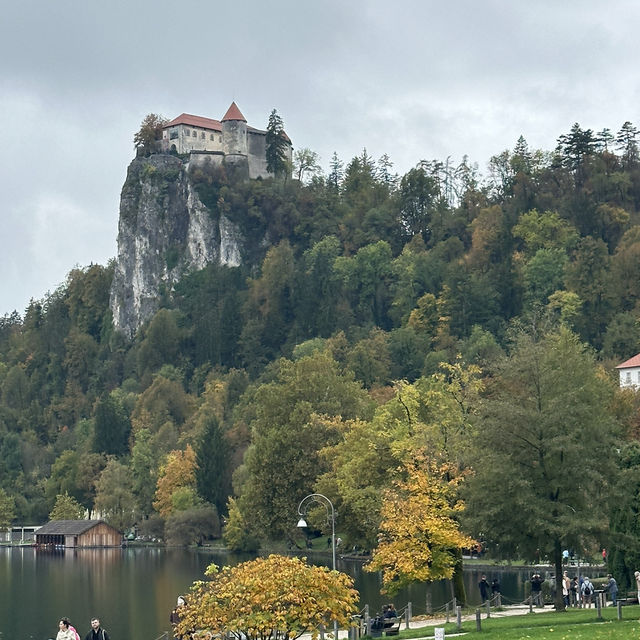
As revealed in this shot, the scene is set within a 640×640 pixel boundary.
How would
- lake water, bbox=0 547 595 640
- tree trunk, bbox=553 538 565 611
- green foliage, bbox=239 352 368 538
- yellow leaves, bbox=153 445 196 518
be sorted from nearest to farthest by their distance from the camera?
tree trunk, bbox=553 538 565 611
lake water, bbox=0 547 595 640
green foliage, bbox=239 352 368 538
yellow leaves, bbox=153 445 196 518

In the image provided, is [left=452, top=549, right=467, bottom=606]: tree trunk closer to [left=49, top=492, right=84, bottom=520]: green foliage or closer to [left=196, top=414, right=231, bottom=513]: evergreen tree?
[left=196, top=414, right=231, bottom=513]: evergreen tree

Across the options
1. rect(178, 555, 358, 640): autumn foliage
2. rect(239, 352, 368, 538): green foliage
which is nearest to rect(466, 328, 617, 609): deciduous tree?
rect(178, 555, 358, 640): autumn foliage

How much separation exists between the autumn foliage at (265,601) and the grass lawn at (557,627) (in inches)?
259

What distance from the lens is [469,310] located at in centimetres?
15750

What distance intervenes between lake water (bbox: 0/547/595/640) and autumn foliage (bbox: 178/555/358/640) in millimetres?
22429

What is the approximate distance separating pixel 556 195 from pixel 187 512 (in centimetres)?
7288

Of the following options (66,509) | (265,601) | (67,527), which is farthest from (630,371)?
(265,601)

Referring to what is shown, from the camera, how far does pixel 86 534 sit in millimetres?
142875

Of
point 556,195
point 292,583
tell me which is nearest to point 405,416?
point 292,583

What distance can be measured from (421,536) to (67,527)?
99.2 m

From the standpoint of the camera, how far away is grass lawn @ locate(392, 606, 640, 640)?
3653 centimetres

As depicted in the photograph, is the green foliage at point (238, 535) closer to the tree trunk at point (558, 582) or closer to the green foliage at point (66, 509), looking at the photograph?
the green foliage at point (66, 509)

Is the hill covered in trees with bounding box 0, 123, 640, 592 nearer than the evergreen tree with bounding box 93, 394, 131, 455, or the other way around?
the hill covered in trees with bounding box 0, 123, 640, 592

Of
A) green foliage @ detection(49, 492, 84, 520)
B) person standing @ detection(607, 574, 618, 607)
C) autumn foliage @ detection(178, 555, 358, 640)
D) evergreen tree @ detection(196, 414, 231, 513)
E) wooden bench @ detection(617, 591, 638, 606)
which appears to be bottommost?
wooden bench @ detection(617, 591, 638, 606)
